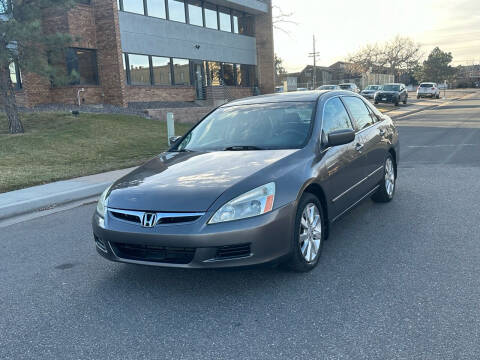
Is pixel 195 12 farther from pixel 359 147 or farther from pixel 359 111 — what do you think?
pixel 359 147

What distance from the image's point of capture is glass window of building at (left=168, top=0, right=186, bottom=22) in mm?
25297

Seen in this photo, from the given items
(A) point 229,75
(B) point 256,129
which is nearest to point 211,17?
(A) point 229,75

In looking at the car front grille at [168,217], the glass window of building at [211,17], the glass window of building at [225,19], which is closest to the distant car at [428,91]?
the glass window of building at [225,19]

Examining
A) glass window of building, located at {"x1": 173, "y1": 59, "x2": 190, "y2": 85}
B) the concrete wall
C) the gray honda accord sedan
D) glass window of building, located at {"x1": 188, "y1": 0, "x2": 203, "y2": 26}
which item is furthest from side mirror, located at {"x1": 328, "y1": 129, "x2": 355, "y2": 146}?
glass window of building, located at {"x1": 188, "y1": 0, "x2": 203, "y2": 26}

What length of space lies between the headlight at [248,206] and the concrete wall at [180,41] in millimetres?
20330

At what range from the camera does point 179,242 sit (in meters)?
3.49

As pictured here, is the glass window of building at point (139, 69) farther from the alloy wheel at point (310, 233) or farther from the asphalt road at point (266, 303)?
the alloy wheel at point (310, 233)

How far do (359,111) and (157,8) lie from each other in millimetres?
20877

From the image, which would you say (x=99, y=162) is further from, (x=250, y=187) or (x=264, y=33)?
(x=264, y=33)

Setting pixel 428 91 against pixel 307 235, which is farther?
pixel 428 91

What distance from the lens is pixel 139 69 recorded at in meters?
23.4

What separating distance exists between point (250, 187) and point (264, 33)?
30.7 m

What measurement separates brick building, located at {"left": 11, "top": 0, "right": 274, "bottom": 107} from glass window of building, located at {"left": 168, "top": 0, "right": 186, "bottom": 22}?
52mm

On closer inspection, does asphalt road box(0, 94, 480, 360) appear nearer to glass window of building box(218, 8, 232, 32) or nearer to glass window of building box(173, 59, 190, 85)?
glass window of building box(173, 59, 190, 85)
